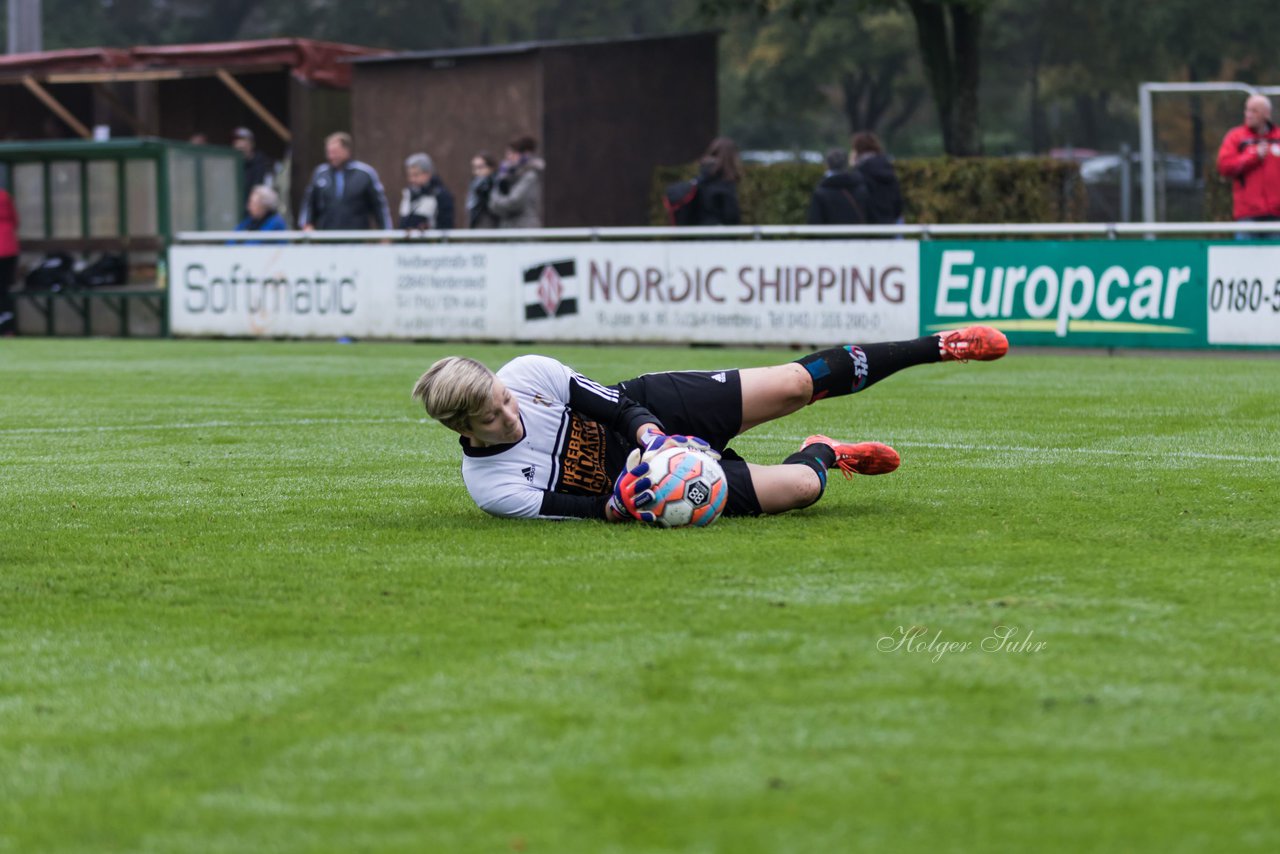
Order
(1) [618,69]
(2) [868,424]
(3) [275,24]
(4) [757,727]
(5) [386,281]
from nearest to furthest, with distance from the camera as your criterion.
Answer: (4) [757,727]
(2) [868,424]
(5) [386,281]
(1) [618,69]
(3) [275,24]

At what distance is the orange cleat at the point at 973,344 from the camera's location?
25.0 ft

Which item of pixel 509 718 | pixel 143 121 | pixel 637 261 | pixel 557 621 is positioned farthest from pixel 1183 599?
pixel 143 121

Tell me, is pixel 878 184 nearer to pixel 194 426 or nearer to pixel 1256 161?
pixel 1256 161

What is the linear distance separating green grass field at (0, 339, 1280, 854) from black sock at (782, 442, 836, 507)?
18 cm

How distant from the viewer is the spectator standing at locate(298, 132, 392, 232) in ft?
69.2

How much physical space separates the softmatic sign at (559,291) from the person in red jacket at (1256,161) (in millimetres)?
3050

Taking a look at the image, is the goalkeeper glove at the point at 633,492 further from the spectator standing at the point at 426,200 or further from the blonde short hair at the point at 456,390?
the spectator standing at the point at 426,200

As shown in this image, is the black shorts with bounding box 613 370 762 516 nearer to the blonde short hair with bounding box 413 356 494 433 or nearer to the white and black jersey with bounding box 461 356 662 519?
the white and black jersey with bounding box 461 356 662 519

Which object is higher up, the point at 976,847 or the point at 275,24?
the point at 275,24

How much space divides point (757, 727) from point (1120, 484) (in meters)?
4.48

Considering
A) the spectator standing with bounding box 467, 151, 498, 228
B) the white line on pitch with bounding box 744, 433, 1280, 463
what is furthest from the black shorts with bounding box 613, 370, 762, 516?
the spectator standing with bounding box 467, 151, 498, 228

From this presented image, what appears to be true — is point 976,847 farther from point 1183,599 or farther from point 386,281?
point 386,281

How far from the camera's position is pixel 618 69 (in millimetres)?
25797

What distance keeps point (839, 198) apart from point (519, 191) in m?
3.61
